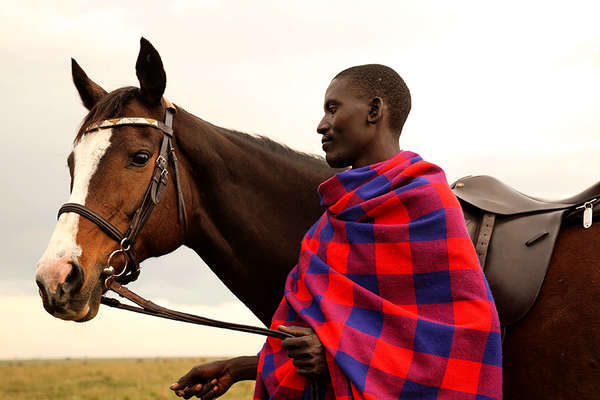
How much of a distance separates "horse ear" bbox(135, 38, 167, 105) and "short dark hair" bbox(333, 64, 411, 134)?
128 cm

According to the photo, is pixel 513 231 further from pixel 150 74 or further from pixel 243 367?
pixel 150 74

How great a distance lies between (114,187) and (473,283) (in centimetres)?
214

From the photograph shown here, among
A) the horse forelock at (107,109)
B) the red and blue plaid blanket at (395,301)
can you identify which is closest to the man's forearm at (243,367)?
the red and blue plaid blanket at (395,301)

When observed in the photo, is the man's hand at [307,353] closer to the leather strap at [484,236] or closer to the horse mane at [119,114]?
the leather strap at [484,236]

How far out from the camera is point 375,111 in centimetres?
318

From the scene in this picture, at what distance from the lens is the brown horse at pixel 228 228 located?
10.6ft

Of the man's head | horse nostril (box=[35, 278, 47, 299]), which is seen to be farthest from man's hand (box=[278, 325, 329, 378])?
horse nostril (box=[35, 278, 47, 299])

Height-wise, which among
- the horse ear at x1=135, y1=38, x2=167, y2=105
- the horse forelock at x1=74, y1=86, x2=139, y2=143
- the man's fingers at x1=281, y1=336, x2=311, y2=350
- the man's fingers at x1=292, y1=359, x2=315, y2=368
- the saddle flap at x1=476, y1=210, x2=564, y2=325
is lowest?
the man's fingers at x1=292, y1=359, x2=315, y2=368

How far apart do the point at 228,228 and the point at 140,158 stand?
2.51 feet

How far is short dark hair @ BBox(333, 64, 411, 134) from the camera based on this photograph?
322cm

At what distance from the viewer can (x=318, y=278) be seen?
9.15 feet

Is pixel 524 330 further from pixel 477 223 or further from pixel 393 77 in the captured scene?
pixel 393 77

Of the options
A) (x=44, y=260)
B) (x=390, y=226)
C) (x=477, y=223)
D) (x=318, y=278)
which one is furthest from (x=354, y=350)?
(x=44, y=260)

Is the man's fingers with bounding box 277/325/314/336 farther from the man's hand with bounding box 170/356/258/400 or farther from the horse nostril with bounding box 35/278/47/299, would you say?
the horse nostril with bounding box 35/278/47/299
